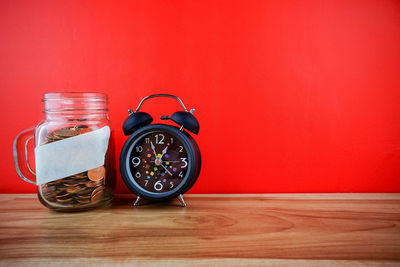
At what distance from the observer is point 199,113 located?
1.16 metres

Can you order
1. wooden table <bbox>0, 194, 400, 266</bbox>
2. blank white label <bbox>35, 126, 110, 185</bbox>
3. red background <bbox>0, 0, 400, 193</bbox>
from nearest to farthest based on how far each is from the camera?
1. wooden table <bbox>0, 194, 400, 266</bbox>
2. blank white label <bbox>35, 126, 110, 185</bbox>
3. red background <bbox>0, 0, 400, 193</bbox>

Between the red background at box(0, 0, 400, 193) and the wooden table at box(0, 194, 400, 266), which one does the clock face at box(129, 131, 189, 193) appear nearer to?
the wooden table at box(0, 194, 400, 266)

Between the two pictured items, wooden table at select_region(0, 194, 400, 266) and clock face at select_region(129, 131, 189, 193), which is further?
clock face at select_region(129, 131, 189, 193)

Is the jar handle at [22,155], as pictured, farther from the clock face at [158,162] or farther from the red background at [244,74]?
the clock face at [158,162]

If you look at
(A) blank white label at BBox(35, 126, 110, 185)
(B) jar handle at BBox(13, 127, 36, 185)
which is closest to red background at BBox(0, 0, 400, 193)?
(B) jar handle at BBox(13, 127, 36, 185)

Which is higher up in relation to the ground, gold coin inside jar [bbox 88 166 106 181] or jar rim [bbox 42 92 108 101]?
jar rim [bbox 42 92 108 101]

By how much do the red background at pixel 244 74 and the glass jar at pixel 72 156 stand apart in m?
0.18

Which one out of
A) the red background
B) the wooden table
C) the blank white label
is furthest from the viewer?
the red background

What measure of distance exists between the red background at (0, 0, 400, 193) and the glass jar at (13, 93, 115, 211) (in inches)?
7.0

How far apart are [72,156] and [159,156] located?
0.88 ft

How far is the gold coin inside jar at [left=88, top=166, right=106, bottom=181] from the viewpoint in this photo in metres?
0.93

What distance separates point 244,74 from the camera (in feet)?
3.76

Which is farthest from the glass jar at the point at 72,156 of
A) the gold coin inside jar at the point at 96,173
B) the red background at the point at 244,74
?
the red background at the point at 244,74

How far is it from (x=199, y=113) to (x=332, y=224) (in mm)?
598
